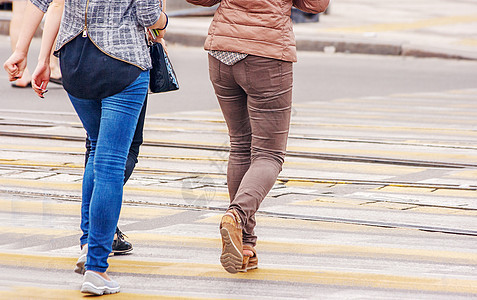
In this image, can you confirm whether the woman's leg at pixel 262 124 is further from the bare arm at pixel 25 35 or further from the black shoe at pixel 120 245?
the bare arm at pixel 25 35

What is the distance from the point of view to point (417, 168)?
283 inches

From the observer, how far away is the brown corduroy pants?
4238mm

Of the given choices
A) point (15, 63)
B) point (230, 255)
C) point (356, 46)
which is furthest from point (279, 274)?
point (356, 46)

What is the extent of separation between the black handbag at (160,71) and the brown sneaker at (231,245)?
26.2 inches

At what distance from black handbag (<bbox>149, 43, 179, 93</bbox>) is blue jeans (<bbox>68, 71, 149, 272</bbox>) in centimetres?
22

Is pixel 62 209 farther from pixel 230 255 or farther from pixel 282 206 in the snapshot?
pixel 230 255

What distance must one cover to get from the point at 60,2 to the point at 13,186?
98.2 inches

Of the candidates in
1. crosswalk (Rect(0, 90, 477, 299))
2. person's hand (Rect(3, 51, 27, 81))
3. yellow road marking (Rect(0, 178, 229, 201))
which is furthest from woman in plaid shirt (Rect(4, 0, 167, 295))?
yellow road marking (Rect(0, 178, 229, 201))

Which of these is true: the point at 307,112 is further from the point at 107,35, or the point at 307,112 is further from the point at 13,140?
the point at 107,35

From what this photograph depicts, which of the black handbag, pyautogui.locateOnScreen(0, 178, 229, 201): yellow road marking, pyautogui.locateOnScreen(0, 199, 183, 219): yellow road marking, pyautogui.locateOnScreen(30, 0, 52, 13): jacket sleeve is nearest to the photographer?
pyautogui.locateOnScreen(30, 0, 52, 13): jacket sleeve

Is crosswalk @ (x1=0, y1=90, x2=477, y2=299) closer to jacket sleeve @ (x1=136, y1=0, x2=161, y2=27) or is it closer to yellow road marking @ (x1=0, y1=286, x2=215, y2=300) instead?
yellow road marking @ (x1=0, y1=286, x2=215, y2=300)

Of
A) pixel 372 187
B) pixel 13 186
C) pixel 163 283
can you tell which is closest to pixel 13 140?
pixel 13 186

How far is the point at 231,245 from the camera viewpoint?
4.09 metres

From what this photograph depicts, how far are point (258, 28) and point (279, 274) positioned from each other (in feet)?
3.77
